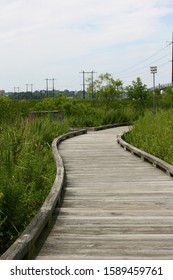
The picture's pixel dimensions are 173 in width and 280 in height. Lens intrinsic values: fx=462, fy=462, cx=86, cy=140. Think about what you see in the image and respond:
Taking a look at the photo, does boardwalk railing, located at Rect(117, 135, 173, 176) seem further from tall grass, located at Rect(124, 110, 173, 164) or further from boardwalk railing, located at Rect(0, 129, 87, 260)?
boardwalk railing, located at Rect(0, 129, 87, 260)

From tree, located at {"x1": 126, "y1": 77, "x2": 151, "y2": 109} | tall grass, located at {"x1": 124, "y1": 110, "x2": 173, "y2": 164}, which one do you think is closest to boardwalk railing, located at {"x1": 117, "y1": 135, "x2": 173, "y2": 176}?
tall grass, located at {"x1": 124, "y1": 110, "x2": 173, "y2": 164}

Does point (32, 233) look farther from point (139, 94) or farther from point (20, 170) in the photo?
point (139, 94)

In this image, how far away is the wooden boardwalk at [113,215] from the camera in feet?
15.3

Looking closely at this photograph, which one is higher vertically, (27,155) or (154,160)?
(27,155)

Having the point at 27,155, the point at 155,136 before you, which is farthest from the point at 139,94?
the point at 27,155

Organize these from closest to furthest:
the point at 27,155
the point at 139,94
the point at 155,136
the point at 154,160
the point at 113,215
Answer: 1. the point at 113,215
2. the point at 27,155
3. the point at 154,160
4. the point at 155,136
5. the point at 139,94

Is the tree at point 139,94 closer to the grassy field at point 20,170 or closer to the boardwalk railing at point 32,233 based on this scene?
the grassy field at point 20,170

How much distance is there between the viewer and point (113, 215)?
607cm

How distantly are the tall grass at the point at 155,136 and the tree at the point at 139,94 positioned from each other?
15.8 meters

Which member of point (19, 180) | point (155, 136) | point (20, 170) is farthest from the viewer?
point (155, 136)

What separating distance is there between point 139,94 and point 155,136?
20.6 m

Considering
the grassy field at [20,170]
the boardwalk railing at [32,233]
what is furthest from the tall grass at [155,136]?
the boardwalk railing at [32,233]
